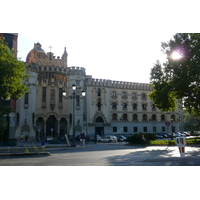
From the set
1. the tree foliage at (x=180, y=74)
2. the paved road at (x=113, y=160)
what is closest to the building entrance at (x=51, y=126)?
the tree foliage at (x=180, y=74)

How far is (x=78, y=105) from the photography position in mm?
53156

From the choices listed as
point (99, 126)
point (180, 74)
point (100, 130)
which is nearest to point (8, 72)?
point (180, 74)

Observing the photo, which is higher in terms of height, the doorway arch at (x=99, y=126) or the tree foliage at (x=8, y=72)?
the tree foliage at (x=8, y=72)

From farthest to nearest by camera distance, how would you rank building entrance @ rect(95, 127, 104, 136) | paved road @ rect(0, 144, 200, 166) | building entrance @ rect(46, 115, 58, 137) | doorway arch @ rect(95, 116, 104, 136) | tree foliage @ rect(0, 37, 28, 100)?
building entrance @ rect(95, 127, 104, 136) < doorway arch @ rect(95, 116, 104, 136) < building entrance @ rect(46, 115, 58, 137) < tree foliage @ rect(0, 37, 28, 100) < paved road @ rect(0, 144, 200, 166)

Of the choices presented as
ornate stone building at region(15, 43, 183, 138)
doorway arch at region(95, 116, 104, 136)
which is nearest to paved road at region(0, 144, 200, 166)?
ornate stone building at region(15, 43, 183, 138)

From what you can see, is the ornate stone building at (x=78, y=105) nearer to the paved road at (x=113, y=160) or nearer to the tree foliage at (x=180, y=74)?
the tree foliage at (x=180, y=74)

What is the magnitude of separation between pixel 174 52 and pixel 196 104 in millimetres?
7246

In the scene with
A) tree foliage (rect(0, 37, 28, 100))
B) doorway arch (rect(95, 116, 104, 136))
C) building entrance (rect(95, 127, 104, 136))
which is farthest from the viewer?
building entrance (rect(95, 127, 104, 136))

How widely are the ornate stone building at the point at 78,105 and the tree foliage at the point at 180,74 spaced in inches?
850

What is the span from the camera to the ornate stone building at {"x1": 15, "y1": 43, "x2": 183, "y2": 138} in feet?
163

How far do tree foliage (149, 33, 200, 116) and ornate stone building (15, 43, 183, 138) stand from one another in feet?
70.9

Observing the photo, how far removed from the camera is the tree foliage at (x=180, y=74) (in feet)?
84.3

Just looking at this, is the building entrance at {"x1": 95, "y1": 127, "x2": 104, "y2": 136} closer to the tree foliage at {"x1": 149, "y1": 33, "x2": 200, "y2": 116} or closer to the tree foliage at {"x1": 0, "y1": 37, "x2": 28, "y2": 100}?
the tree foliage at {"x1": 149, "y1": 33, "x2": 200, "y2": 116}

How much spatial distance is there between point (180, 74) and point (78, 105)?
99.1ft
